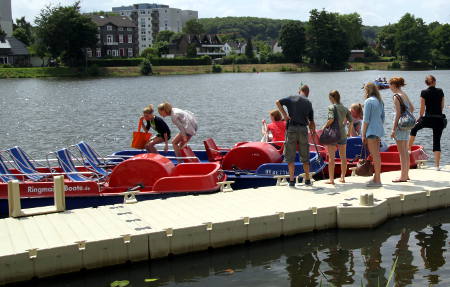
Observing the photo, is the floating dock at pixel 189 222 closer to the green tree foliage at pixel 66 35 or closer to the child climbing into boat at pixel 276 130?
the child climbing into boat at pixel 276 130

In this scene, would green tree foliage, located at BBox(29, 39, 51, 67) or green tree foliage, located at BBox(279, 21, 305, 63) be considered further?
green tree foliage, located at BBox(279, 21, 305, 63)

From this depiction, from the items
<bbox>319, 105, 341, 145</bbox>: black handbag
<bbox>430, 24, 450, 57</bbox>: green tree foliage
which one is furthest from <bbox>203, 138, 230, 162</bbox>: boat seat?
<bbox>430, 24, 450, 57</bbox>: green tree foliage

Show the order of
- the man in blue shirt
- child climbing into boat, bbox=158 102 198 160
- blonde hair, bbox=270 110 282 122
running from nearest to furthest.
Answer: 1. the man in blue shirt
2. child climbing into boat, bbox=158 102 198 160
3. blonde hair, bbox=270 110 282 122

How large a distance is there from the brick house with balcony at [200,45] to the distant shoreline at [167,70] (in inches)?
A: 1398

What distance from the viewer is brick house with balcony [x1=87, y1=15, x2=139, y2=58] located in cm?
14312

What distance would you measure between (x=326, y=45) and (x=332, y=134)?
127 metres

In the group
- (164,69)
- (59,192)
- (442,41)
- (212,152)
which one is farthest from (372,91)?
(442,41)

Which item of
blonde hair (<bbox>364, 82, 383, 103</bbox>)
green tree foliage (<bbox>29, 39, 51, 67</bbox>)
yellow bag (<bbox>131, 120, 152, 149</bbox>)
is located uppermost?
green tree foliage (<bbox>29, 39, 51, 67</bbox>)

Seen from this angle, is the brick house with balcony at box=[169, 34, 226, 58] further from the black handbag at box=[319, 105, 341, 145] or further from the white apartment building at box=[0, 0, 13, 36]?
the black handbag at box=[319, 105, 341, 145]

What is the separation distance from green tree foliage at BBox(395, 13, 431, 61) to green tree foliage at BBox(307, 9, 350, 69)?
15948 millimetres

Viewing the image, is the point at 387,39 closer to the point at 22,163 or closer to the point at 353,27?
the point at 353,27

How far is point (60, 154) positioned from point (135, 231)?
506cm

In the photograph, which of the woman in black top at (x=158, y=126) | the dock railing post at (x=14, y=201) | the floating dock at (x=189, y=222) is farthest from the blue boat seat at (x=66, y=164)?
the dock railing post at (x=14, y=201)

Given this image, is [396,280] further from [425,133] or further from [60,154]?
[425,133]
